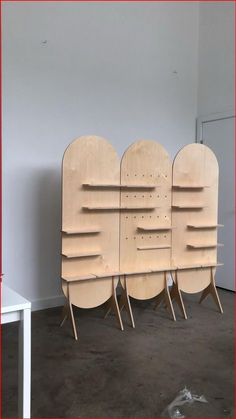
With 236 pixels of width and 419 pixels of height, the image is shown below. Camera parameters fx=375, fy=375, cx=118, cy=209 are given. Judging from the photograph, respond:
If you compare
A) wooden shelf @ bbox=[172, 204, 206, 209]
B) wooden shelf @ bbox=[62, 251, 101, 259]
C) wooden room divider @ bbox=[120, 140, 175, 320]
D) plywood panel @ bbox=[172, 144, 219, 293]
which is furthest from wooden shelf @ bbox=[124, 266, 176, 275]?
wooden shelf @ bbox=[172, 204, 206, 209]

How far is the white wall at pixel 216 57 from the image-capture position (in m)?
4.64

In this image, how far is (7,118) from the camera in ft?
11.8

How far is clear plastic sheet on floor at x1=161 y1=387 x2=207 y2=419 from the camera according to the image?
2.09 metres

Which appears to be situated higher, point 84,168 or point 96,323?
point 84,168

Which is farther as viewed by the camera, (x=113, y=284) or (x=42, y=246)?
(x=42, y=246)

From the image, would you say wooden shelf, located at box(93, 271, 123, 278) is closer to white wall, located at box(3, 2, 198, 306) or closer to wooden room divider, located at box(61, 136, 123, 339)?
wooden room divider, located at box(61, 136, 123, 339)

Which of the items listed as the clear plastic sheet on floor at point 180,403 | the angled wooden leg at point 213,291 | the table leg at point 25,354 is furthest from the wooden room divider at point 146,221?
the table leg at point 25,354

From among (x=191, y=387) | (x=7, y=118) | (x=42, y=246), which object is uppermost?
(x=7, y=118)

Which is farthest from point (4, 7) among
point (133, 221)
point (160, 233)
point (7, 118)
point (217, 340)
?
point (217, 340)

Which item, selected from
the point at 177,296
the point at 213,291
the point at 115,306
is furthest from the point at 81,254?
the point at 213,291

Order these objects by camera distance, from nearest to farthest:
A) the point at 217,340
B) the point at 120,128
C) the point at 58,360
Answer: the point at 58,360
the point at 217,340
the point at 120,128

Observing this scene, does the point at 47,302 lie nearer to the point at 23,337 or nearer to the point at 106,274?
the point at 106,274

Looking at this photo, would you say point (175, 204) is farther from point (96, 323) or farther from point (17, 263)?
point (17, 263)

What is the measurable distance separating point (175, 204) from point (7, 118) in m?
1.84
